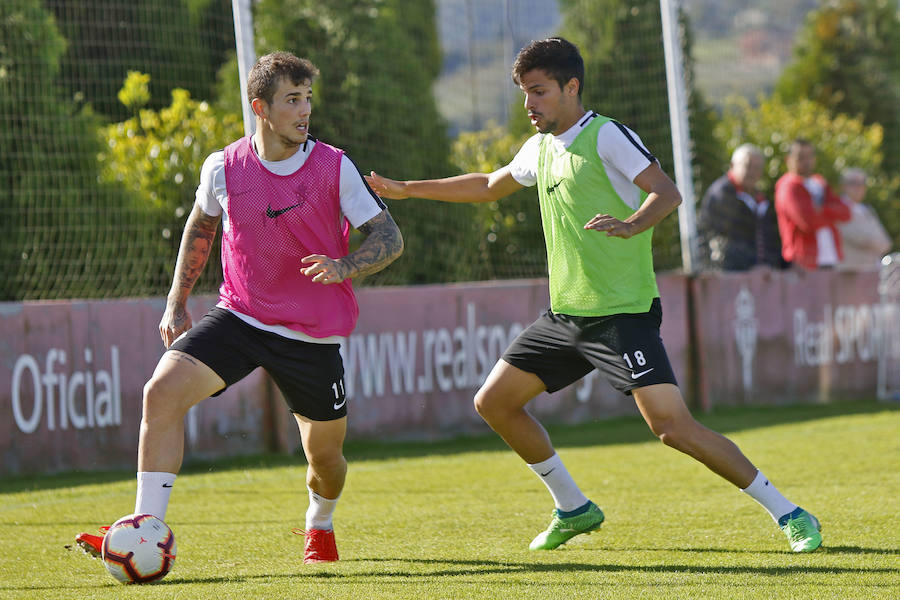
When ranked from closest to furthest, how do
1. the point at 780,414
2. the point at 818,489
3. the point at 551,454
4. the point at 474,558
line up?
1. the point at 474,558
2. the point at 551,454
3. the point at 818,489
4. the point at 780,414

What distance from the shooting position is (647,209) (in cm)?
520

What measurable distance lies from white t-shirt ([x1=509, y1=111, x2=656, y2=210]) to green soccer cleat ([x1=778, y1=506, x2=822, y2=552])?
57.7 inches

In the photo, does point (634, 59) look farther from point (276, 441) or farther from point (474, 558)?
point (474, 558)

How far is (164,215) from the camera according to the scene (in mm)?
10656

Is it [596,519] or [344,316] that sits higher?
[344,316]

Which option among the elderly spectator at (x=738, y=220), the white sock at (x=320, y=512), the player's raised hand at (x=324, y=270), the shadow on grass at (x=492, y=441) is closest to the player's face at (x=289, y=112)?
the player's raised hand at (x=324, y=270)

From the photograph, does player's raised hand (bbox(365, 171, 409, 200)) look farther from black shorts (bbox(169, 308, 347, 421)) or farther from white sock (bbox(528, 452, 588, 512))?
white sock (bbox(528, 452, 588, 512))

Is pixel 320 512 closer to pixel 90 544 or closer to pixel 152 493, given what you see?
pixel 152 493

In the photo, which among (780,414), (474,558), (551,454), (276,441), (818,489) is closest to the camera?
(474,558)

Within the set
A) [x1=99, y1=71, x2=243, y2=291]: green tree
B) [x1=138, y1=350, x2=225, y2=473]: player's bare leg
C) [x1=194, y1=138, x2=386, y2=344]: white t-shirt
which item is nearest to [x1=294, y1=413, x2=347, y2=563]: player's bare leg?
[x1=194, y1=138, x2=386, y2=344]: white t-shirt

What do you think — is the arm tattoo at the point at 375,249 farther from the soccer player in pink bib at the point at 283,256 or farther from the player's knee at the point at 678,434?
the player's knee at the point at 678,434

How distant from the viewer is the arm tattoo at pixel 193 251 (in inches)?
218

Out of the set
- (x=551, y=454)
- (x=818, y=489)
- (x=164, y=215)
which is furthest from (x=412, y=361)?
(x=551, y=454)

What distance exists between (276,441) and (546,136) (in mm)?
4859
